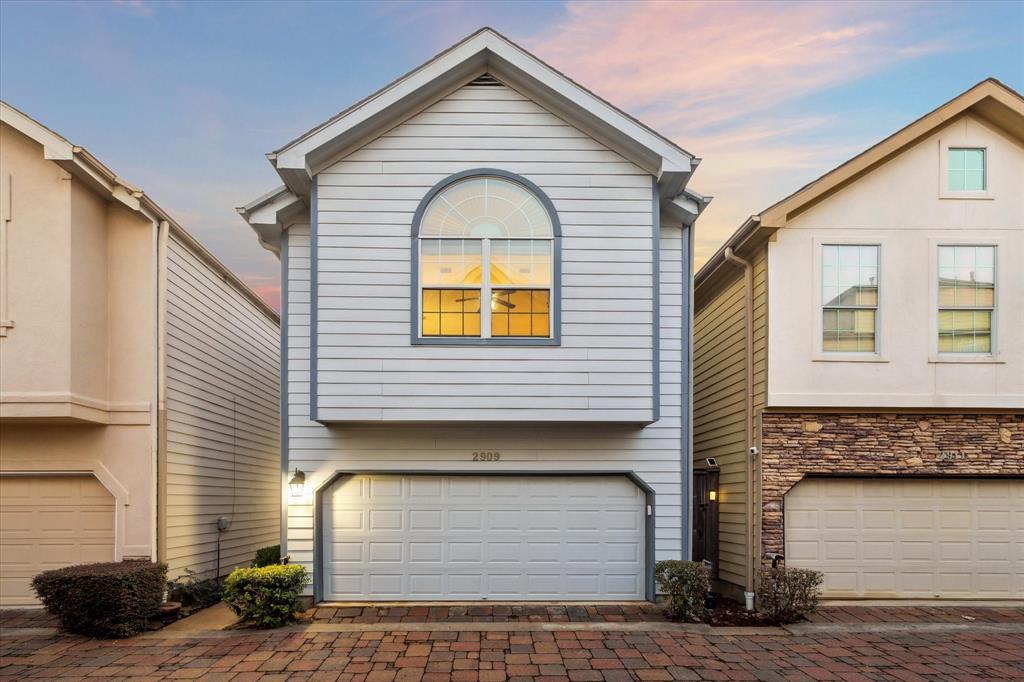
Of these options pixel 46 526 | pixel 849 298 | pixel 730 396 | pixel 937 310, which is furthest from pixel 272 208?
pixel 937 310

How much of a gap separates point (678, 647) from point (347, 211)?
279 inches

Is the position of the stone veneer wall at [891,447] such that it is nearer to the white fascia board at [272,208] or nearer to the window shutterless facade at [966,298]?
the window shutterless facade at [966,298]

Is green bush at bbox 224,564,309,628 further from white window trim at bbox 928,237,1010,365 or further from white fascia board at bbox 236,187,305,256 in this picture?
white window trim at bbox 928,237,1010,365

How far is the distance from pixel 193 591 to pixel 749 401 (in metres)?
8.92

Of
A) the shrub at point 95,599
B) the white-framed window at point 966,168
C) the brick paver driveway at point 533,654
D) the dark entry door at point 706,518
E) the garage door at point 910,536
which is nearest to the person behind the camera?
the brick paver driveway at point 533,654

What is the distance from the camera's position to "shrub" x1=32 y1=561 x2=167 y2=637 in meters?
8.95

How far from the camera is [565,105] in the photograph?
1034cm

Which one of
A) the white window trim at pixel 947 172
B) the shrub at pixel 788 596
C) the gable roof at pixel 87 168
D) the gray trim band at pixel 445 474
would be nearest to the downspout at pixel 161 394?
the gable roof at pixel 87 168

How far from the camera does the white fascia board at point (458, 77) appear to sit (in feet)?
32.7

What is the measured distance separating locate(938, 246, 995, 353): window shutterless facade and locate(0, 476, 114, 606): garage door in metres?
12.6

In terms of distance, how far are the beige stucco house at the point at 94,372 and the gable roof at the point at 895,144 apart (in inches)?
356

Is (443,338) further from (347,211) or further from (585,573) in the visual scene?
(585,573)

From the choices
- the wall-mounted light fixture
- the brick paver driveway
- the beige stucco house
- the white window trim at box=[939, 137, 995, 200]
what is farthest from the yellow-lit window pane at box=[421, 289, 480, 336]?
the white window trim at box=[939, 137, 995, 200]

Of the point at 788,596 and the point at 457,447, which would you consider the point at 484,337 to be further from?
the point at 788,596
